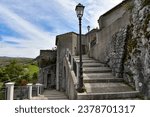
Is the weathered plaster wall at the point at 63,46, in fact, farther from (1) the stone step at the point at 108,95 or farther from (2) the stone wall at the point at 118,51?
(1) the stone step at the point at 108,95

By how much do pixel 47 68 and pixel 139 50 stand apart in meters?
21.3

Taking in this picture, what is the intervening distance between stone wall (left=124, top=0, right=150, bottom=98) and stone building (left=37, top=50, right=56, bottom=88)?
64.0 feet

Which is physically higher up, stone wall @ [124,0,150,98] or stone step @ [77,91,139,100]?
stone wall @ [124,0,150,98]

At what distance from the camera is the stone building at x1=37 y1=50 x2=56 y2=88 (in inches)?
1089

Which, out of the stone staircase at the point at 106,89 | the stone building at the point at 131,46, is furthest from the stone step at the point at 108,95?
the stone building at the point at 131,46

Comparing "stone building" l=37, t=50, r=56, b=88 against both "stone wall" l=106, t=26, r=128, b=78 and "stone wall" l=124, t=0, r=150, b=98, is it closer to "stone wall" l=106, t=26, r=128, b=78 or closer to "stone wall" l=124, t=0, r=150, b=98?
"stone wall" l=106, t=26, r=128, b=78

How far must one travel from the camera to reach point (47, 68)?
28.0 metres

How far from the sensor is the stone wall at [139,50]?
7168 mm

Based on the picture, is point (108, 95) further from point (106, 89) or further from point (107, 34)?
point (107, 34)

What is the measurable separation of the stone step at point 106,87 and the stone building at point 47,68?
19081 millimetres

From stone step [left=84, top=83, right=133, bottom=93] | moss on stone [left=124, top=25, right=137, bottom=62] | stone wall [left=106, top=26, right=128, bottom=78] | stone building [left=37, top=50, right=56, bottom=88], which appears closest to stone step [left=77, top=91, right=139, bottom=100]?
stone step [left=84, top=83, right=133, bottom=93]

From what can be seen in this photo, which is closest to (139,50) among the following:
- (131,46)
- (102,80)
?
(131,46)

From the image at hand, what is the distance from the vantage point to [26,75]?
3078 centimetres

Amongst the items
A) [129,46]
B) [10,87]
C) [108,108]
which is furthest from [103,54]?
[108,108]
